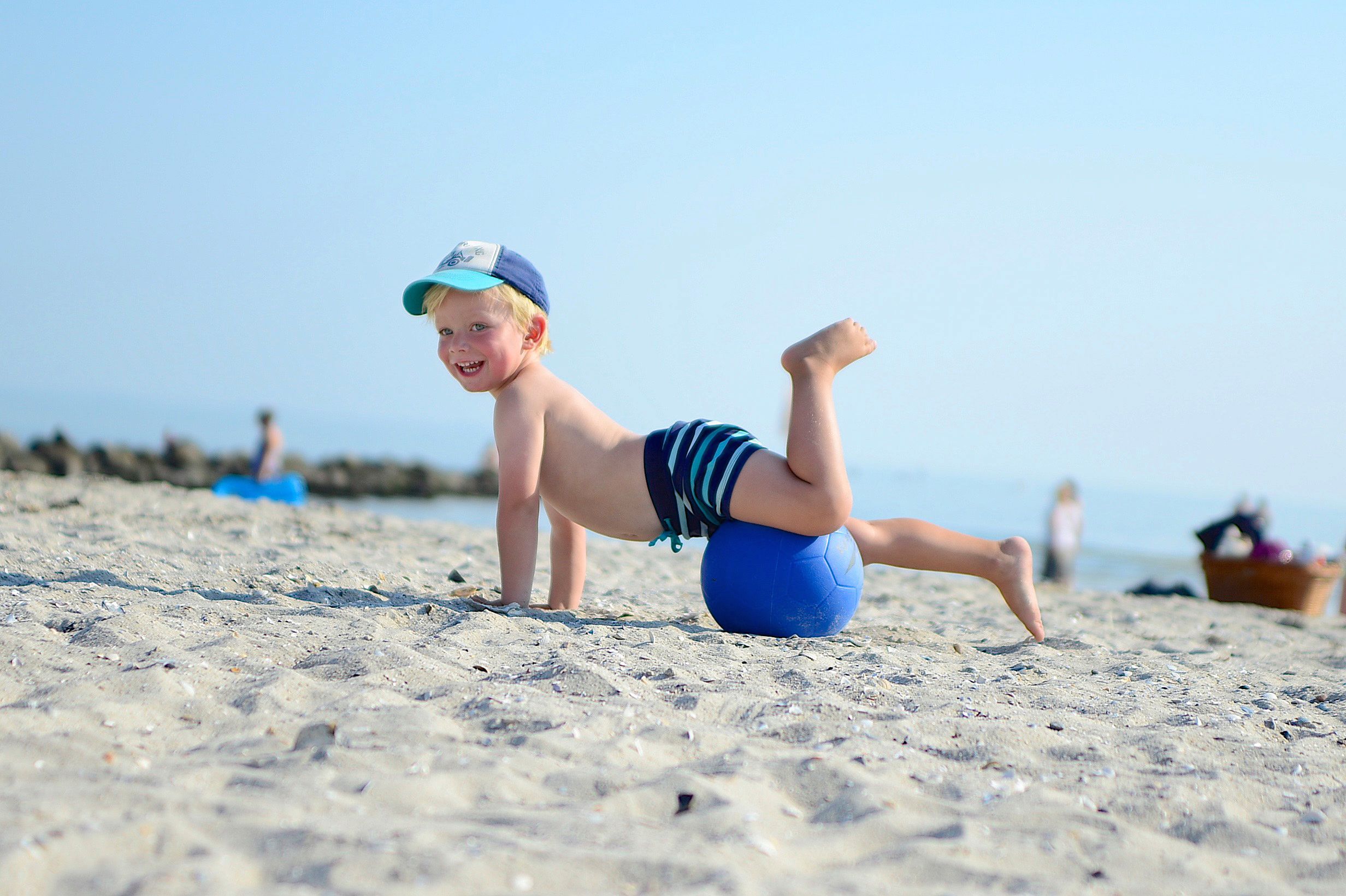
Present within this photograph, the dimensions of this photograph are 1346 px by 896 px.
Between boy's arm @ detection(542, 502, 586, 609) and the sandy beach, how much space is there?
0.64ft

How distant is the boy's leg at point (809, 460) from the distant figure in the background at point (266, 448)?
447 inches

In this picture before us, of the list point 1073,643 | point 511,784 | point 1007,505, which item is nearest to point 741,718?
point 511,784

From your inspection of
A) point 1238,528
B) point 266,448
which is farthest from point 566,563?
point 266,448

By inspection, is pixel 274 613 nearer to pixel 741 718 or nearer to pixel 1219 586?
pixel 741 718

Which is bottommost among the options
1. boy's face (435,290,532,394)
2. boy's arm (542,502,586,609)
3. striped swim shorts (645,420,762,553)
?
boy's arm (542,502,586,609)

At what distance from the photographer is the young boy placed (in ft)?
12.9

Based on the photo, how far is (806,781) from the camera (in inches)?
91.9

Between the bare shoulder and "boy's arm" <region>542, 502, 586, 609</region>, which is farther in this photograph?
"boy's arm" <region>542, 502, 586, 609</region>

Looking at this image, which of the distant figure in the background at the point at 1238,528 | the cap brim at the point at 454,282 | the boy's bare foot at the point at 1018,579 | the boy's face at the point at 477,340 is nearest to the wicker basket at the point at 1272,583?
the distant figure in the background at the point at 1238,528

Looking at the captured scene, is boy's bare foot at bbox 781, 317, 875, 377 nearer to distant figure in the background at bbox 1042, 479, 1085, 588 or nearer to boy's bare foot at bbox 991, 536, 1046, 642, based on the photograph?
boy's bare foot at bbox 991, 536, 1046, 642

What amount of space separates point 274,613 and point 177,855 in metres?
2.17

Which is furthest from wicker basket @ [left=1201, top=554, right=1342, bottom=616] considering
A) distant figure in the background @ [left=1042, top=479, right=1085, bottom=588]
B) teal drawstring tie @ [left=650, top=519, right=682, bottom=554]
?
teal drawstring tie @ [left=650, top=519, right=682, bottom=554]

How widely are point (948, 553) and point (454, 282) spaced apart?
2353 millimetres

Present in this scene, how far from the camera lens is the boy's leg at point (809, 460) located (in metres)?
3.86
